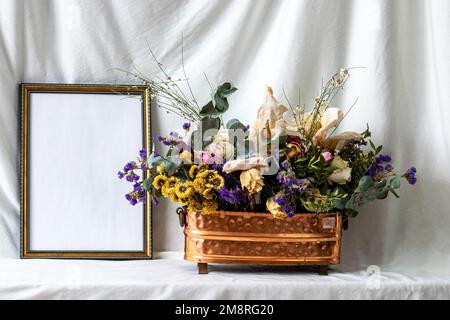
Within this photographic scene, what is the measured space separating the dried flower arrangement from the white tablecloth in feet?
0.48

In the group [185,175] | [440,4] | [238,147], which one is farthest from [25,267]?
[440,4]

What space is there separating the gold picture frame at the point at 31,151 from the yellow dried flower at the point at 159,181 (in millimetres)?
244

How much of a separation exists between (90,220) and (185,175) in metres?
0.35

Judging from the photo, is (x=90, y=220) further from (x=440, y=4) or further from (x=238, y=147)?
(x=440, y=4)

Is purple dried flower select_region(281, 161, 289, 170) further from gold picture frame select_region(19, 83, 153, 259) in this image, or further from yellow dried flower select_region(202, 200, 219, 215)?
gold picture frame select_region(19, 83, 153, 259)

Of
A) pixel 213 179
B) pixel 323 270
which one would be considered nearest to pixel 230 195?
pixel 213 179

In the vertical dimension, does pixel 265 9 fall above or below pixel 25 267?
above

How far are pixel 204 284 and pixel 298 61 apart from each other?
657mm

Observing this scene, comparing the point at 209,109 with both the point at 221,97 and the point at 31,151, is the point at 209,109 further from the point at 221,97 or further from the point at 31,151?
the point at 31,151

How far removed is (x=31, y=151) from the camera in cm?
176

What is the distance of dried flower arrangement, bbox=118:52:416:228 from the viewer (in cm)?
150

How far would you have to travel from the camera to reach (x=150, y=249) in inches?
69.6

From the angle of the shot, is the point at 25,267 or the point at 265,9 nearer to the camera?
the point at 25,267
